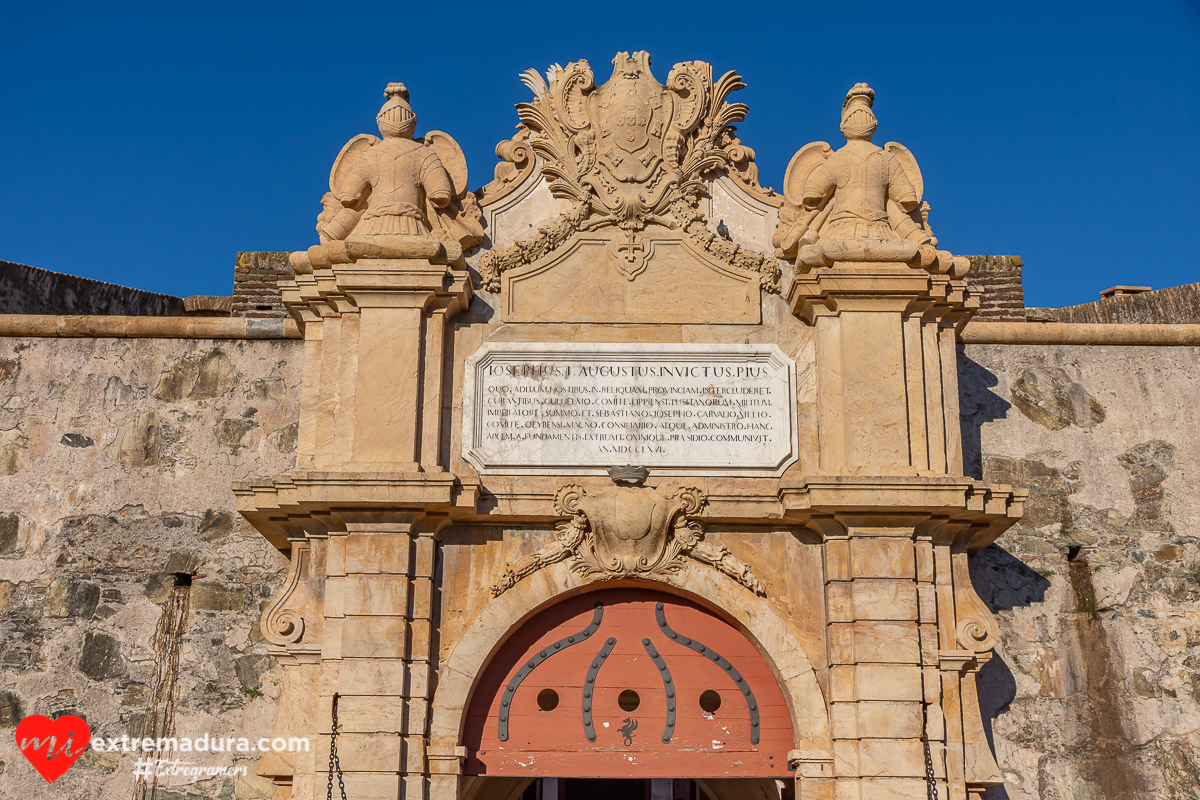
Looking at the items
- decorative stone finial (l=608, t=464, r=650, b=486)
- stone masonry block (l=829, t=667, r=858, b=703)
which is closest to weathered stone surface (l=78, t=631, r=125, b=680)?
decorative stone finial (l=608, t=464, r=650, b=486)

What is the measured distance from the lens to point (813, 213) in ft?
30.2

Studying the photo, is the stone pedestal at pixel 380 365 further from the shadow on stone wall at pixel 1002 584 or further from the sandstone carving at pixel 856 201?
the shadow on stone wall at pixel 1002 584

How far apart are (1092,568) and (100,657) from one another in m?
8.17

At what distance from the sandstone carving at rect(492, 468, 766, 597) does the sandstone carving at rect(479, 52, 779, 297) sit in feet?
5.66

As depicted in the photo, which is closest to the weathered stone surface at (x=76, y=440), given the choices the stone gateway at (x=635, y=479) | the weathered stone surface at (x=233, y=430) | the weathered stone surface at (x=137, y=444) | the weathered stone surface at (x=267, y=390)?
the weathered stone surface at (x=137, y=444)

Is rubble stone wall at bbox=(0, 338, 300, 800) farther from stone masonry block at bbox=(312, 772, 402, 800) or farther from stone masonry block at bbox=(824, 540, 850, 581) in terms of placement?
stone masonry block at bbox=(824, 540, 850, 581)

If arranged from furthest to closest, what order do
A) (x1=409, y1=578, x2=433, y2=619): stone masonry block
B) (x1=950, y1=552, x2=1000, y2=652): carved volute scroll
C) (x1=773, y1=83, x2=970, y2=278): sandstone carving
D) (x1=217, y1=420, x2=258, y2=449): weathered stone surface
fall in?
1. (x1=217, y1=420, x2=258, y2=449): weathered stone surface
2. (x1=773, y1=83, x2=970, y2=278): sandstone carving
3. (x1=950, y1=552, x2=1000, y2=652): carved volute scroll
4. (x1=409, y1=578, x2=433, y2=619): stone masonry block

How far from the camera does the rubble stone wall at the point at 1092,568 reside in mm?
9945

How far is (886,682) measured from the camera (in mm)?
8117

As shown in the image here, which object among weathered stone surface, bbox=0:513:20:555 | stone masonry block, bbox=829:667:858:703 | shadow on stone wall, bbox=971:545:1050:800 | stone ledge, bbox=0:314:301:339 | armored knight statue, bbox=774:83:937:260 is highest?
armored knight statue, bbox=774:83:937:260

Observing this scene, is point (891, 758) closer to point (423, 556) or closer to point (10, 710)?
point (423, 556)

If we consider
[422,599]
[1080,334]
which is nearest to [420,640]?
[422,599]

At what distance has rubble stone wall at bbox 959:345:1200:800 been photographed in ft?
32.6

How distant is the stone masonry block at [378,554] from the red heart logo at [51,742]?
3.40 metres
